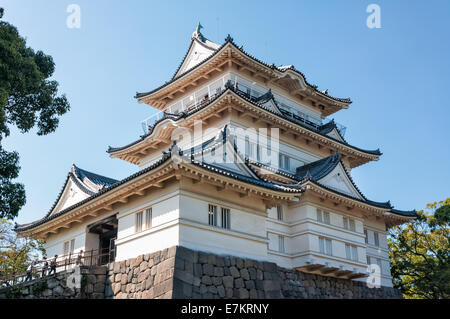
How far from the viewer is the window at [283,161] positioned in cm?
2976

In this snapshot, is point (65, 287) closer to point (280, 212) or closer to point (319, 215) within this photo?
point (280, 212)

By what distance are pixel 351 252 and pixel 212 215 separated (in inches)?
443

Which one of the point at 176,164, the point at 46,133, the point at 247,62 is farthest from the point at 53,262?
the point at 247,62

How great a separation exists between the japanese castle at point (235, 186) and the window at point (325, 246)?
0.25 ft

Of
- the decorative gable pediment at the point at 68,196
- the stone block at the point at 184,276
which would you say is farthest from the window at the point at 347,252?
the decorative gable pediment at the point at 68,196

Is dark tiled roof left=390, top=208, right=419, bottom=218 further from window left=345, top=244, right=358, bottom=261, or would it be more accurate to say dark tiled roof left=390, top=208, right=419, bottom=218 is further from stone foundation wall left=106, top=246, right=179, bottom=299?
stone foundation wall left=106, top=246, right=179, bottom=299

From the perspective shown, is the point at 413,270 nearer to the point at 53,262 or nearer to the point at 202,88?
the point at 202,88

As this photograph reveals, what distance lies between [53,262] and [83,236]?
200 cm

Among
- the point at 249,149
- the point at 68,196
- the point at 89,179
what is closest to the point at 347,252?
the point at 249,149

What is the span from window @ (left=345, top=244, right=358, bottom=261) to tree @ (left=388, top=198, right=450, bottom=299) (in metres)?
9.69

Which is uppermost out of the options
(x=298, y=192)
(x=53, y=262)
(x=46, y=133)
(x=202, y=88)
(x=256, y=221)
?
(x=202, y=88)

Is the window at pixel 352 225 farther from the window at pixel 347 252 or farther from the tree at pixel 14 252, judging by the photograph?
the tree at pixel 14 252

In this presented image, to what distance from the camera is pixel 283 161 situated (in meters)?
30.0
